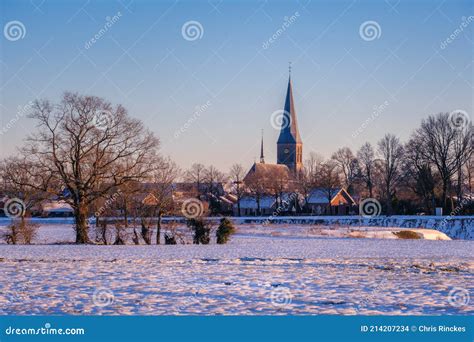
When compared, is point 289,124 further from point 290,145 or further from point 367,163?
point 367,163

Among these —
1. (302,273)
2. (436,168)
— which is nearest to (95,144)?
(302,273)

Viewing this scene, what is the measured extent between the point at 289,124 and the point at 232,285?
126932 millimetres

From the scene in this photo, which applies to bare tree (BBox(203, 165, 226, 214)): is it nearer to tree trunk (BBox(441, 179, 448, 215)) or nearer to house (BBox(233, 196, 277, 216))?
house (BBox(233, 196, 277, 216))

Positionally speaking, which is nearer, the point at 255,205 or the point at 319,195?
the point at 319,195

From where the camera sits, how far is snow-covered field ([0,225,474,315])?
479 inches

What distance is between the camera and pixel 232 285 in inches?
593

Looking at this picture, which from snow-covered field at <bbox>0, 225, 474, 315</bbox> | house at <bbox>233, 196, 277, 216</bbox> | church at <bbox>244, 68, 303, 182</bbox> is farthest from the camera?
church at <bbox>244, 68, 303, 182</bbox>

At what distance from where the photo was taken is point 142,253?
2508cm

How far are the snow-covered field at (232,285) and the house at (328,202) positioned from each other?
67.8m

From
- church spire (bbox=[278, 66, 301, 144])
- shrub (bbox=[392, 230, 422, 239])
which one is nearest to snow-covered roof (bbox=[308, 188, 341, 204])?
church spire (bbox=[278, 66, 301, 144])

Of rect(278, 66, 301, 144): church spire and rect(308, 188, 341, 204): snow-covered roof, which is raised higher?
rect(278, 66, 301, 144): church spire

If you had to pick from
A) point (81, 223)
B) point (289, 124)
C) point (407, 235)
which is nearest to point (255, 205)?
point (289, 124)

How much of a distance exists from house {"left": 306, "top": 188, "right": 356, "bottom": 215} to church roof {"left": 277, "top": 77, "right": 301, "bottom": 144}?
41029 millimetres

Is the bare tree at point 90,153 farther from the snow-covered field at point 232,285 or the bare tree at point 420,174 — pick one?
the bare tree at point 420,174
